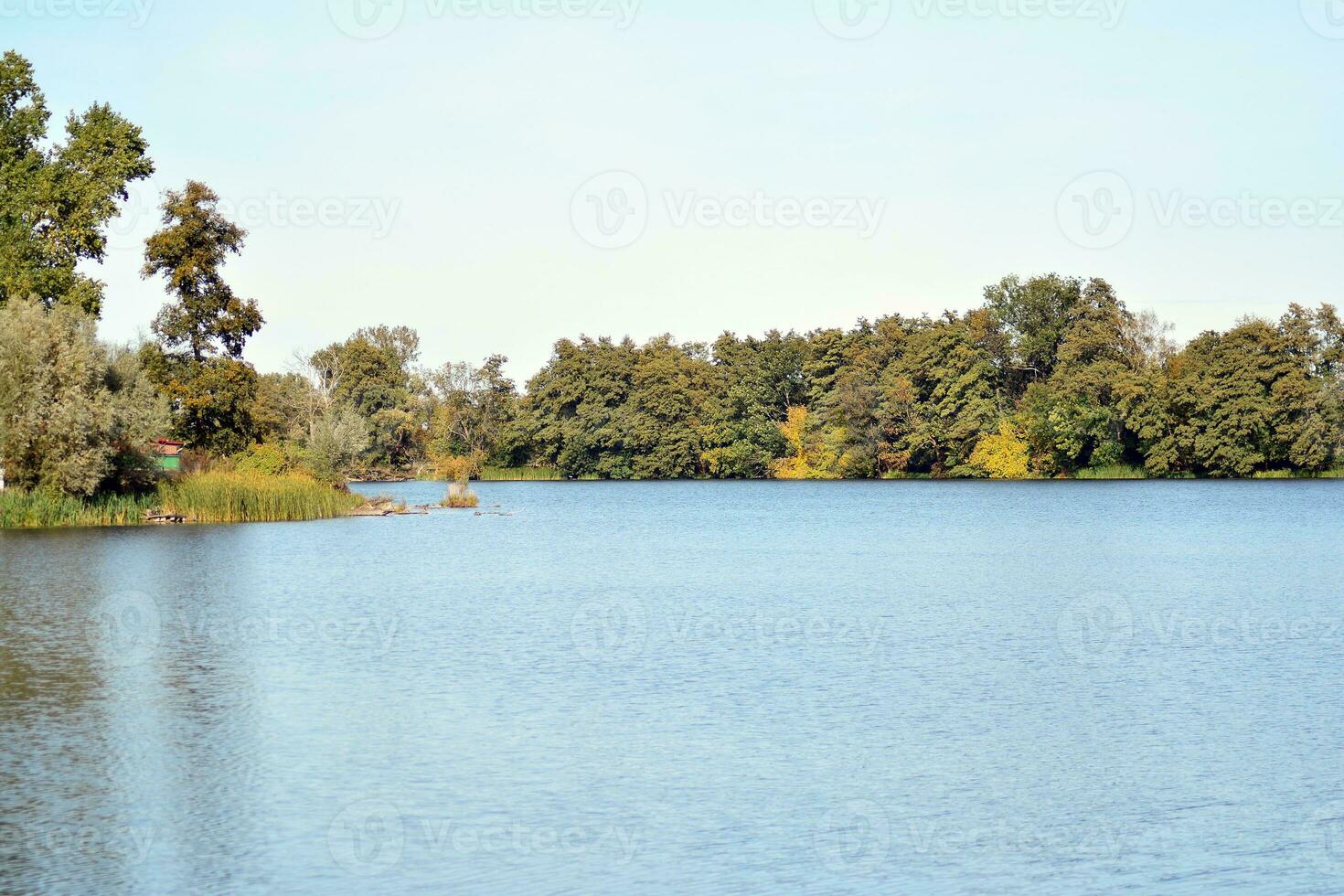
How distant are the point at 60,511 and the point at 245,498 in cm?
752

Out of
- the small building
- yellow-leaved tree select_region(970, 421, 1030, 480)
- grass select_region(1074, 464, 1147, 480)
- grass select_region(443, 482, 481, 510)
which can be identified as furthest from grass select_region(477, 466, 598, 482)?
the small building

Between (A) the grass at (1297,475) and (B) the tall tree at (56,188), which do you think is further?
(A) the grass at (1297,475)

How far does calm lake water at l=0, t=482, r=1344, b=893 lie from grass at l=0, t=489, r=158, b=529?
44.3 ft

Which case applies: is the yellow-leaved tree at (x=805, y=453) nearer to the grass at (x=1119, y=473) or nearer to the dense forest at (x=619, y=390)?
the dense forest at (x=619, y=390)

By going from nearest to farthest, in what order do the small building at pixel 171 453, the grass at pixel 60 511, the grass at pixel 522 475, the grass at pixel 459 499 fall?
the grass at pixel 60 511 < the small building at pixel 171 453 < the grass at pixel 459 499 < the grass at pixel 522 475

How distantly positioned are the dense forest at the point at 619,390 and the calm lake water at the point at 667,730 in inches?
626

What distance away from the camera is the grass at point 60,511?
46719 mm

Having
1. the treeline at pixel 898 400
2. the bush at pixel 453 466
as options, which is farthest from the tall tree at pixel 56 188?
the bush at pixel 453 466

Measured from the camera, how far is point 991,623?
2512cm

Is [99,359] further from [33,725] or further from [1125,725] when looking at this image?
[1125,725]

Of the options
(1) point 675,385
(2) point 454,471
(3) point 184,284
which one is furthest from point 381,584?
(1) point 675,385

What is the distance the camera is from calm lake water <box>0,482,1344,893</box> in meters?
11.1

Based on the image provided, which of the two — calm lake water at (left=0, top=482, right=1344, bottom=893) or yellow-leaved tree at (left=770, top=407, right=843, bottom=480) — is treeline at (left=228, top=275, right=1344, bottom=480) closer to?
yellow-leaved tree at (left=770, top=407, right=843, bottom=480)

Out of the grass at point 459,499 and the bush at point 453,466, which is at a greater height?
the bush at point 453,466
